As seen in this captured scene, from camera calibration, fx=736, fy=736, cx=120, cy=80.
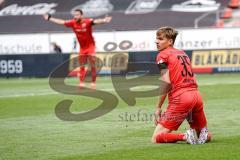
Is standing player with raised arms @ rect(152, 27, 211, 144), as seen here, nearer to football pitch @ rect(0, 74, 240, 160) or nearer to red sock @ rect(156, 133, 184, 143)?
red sock @ rect(156, 133, 184, 143)

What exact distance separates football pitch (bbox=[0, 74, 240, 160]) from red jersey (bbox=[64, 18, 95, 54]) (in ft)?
13.1

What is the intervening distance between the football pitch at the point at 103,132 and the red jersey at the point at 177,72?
0.77 metres

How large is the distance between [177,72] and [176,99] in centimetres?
37

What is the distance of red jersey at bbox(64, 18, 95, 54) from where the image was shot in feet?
74.5

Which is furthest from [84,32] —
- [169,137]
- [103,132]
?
[169,137]

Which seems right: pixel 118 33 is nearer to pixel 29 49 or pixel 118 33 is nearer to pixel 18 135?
pixel 29 49

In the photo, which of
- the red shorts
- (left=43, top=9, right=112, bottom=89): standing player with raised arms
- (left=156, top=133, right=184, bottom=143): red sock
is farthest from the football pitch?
(left=43, top=9, right=112, bottom=89): standing player with raised arms

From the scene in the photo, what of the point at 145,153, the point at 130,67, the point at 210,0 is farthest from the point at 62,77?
the point at 145,153

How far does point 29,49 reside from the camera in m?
36.0

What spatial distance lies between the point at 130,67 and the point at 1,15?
17664mm

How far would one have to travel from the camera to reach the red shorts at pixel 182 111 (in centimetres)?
1013

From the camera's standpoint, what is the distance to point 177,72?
10.1 metres

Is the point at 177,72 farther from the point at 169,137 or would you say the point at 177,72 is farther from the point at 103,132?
the point at 103,132

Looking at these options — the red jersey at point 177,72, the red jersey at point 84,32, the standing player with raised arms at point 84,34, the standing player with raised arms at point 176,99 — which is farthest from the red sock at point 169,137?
the red jersey at point 84,32
